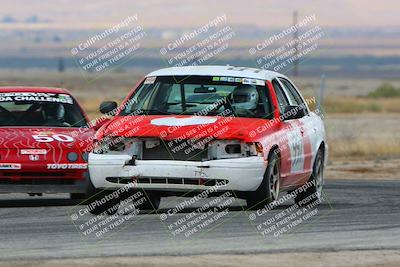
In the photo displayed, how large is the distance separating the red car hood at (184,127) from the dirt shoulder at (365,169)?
26.9 feet

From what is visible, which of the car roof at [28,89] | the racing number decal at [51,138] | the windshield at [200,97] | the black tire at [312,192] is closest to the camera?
the windshield at [200,97]

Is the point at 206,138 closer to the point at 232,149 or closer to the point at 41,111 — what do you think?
the point at 232,149

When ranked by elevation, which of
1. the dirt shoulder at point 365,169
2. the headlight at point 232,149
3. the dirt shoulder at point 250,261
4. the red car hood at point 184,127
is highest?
the dirt shoulder at point 250,261

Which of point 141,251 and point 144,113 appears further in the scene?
point 144,113

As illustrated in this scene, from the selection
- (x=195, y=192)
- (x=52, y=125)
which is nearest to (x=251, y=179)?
(x=195, y=192)

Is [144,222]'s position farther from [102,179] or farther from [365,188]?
[365,188]

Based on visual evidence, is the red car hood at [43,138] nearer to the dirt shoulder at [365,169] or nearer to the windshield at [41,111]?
the windshield at [41,111]

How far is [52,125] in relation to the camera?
1537cm

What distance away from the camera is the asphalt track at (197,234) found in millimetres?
9922

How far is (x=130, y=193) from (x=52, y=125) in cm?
289

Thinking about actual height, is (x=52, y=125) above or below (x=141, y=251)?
below

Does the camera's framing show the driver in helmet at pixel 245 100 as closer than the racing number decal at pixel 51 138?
Yes

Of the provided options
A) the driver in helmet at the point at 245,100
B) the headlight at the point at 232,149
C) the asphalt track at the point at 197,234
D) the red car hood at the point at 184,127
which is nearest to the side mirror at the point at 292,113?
the driver in helmet at the point at 245,100

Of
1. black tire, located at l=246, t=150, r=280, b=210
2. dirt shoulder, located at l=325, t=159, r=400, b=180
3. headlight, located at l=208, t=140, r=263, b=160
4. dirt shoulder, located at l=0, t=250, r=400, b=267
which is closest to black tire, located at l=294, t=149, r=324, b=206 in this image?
black tire, located at l=246, t=150, r=280, b=210
